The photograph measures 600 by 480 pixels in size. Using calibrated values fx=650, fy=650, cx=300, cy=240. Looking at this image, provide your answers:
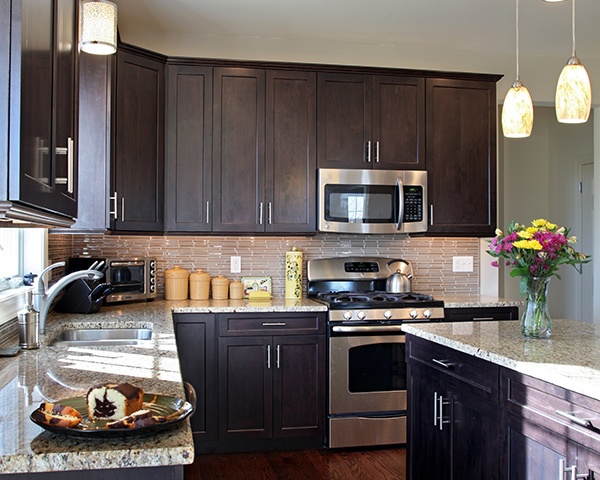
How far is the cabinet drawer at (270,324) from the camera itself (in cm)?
378

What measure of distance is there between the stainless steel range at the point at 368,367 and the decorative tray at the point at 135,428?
2.39 metres

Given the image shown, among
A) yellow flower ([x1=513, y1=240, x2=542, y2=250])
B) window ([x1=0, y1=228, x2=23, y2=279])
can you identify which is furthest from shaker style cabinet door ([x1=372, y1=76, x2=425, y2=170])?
window ([x1=0, y1=228, x2=23, y2=279])

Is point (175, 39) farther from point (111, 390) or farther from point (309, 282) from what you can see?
point (111, 390)

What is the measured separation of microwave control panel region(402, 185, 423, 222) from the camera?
14.0 ft

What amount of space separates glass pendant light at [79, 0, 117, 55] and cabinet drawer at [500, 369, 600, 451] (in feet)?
5.68

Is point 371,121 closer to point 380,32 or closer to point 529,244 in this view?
point 380,32

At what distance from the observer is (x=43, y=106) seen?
142 cm

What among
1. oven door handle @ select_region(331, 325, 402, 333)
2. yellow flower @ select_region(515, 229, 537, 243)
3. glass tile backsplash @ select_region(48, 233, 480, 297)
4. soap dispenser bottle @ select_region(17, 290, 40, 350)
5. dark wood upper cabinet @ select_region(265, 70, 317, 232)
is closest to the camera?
soap dispenser bottle @ select_region(17, 290, 40, 350)

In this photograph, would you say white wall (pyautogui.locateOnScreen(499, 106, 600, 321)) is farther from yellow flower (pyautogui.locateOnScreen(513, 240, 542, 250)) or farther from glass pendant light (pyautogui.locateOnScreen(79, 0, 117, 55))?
glass pendant light (pyautogui.locateOnScreen(79, 0, 117, 55))

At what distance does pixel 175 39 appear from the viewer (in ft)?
14.2

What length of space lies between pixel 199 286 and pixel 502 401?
241 centimetres

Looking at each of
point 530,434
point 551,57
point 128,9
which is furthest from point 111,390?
point 551,57

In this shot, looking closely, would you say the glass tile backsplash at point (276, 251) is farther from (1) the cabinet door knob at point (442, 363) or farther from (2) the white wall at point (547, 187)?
(1) the cabinet door knob at point (442, 363)

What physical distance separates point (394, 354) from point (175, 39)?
8.19ft
